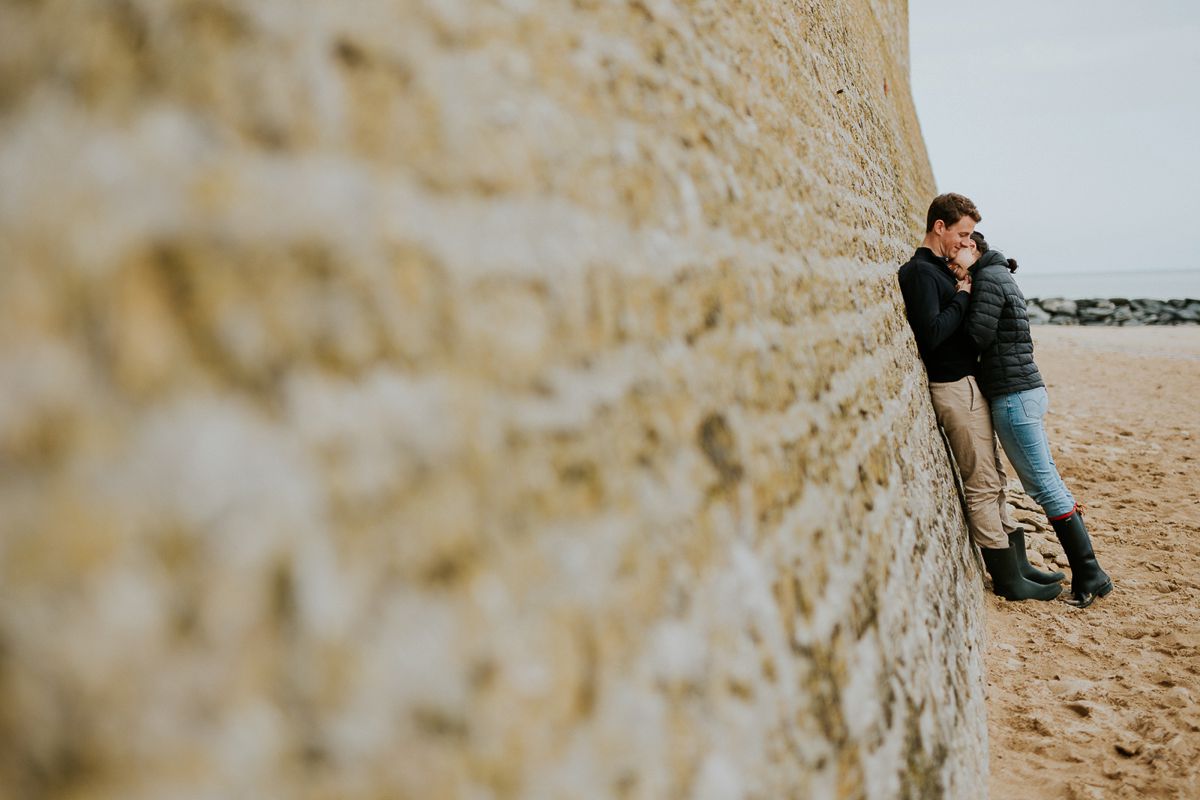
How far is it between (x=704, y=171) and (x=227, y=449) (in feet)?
3.03

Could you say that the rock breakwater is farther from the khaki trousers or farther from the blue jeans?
the khaki trousers

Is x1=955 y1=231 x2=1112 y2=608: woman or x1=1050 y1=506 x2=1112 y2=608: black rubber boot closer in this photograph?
x1=955 y1=231 x2=1112 y2=608: woman

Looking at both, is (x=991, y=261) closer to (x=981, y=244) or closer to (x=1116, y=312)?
(x=981, y=244)

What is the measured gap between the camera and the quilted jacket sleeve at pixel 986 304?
3.20 meters

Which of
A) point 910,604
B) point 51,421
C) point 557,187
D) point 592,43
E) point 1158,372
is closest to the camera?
point 51,421

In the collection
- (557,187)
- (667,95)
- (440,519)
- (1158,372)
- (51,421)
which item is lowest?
(1158,372)

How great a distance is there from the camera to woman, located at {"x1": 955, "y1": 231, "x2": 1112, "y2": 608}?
323 cm

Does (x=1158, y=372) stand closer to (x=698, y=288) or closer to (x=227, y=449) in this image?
(x=698, y=288)

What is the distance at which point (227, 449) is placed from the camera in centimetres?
53

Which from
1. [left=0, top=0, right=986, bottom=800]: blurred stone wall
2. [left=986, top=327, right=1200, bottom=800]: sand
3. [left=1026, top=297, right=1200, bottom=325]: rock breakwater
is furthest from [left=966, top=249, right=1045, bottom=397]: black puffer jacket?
[left=1026, top=297, right=1200, bottom=325]: rock breakwater

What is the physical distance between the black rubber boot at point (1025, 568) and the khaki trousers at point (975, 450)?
178 mm

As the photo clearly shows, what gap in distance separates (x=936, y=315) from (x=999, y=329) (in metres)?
0.47

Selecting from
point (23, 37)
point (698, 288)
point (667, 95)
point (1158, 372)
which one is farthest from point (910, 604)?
point (1158, 372)

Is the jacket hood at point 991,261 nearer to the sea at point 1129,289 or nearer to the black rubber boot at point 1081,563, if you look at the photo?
the black rubber boot at point 1081,563
